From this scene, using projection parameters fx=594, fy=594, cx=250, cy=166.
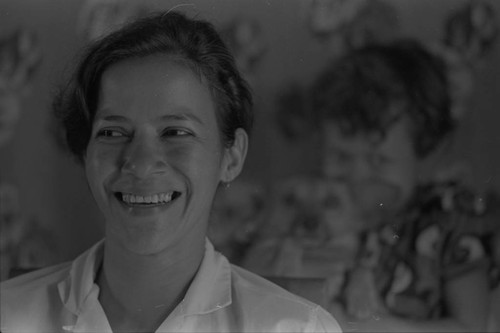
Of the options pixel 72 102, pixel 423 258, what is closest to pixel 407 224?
pixel 423 258

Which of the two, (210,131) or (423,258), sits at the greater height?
(210,131)

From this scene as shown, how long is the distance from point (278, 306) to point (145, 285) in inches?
4.9

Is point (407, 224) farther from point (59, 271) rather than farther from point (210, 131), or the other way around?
point (59, 271)

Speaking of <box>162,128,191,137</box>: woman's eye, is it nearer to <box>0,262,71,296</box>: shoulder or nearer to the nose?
the nose

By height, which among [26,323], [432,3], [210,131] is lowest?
[26,323]

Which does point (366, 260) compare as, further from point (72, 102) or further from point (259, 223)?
point (72, 102)

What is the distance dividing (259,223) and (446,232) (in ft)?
0.58

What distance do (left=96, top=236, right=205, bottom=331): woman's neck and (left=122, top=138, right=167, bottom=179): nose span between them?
0.08 metres

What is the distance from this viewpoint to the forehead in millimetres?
510

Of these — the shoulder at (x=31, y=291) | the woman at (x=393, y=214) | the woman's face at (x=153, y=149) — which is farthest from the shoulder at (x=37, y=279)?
the woman at (x=393, y=214)

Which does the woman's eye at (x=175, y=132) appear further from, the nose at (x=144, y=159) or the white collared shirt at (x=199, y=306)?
the white collared shirt at (x=199, y=306)

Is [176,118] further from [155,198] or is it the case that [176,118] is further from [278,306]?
[278,306]

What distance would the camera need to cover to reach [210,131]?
520 mm

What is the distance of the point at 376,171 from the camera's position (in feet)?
1.84
